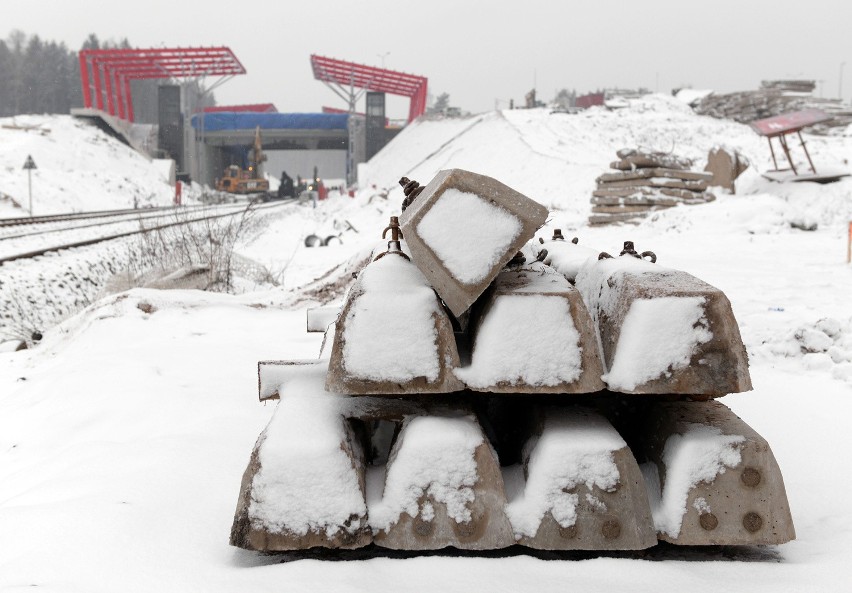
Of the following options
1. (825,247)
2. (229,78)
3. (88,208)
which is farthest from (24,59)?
(825,247)

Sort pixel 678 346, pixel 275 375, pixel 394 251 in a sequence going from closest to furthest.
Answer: pixel 678 346
pixel 275 375
pixel 394 251

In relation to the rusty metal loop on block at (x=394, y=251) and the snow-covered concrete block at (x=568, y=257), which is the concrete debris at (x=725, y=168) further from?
the rusty metal loop on block at (x=394, y=251)

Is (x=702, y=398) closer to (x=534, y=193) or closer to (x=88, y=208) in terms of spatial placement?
(x=534, y=193)

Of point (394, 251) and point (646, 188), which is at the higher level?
point (646, 188)

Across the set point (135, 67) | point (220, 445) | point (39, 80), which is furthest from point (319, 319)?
point (39, 80)

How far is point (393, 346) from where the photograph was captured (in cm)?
188

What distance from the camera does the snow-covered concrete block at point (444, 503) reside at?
1833mm

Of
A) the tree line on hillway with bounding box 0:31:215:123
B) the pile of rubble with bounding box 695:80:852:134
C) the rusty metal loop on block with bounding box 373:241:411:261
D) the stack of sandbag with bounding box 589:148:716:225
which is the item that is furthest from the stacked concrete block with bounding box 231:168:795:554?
the tree line on hillway with bounding box 0:31:215:123

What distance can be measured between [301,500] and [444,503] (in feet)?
1.23

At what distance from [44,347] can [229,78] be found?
45257 millimetres

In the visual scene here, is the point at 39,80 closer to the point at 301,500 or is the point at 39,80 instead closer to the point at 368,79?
the point at 368,79

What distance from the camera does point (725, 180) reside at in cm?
1639

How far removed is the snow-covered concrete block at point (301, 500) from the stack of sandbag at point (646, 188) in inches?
538

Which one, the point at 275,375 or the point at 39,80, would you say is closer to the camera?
the point at 275,375
